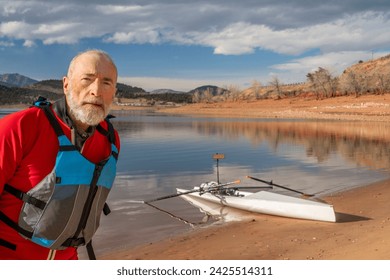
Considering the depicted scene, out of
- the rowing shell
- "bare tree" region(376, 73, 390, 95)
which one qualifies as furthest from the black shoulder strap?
"bare tree" region(376, 73, 390, 95)

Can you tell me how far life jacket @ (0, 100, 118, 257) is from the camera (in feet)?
8.87

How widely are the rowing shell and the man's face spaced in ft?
33.1

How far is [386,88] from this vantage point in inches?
4077

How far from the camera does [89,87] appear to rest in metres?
2.78

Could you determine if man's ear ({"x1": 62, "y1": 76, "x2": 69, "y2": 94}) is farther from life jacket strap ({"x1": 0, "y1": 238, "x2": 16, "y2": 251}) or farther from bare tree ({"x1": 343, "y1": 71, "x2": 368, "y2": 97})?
bare tree ({"x1": 343, "y1": 71, "x2": 368, "y2": 97})

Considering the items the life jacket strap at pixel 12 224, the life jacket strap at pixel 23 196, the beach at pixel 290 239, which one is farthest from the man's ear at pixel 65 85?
the beach at pixel 290 239

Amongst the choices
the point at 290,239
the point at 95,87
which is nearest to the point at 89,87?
the point at 95,87

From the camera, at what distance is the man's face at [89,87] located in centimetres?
276

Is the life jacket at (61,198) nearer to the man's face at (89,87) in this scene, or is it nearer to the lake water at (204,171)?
the man's face at (89,87)

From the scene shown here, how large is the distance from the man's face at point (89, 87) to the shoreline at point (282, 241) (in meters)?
6.14

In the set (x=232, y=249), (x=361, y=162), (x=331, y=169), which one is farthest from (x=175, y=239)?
(x=361, y=162)

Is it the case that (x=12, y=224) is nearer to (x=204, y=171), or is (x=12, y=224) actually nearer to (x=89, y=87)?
(x=89, y=87)

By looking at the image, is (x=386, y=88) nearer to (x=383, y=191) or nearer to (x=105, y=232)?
(x=383, y=191)

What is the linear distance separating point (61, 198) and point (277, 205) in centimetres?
1056
